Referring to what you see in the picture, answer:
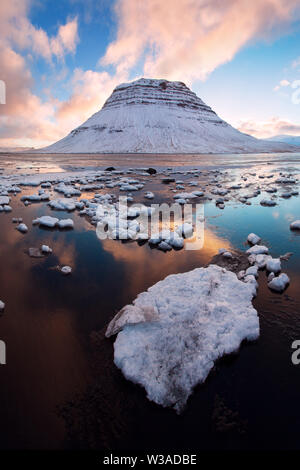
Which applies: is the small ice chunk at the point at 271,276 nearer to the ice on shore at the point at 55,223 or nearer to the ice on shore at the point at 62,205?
the ice on shore at the point at 55,223

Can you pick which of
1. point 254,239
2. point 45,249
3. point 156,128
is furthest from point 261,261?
point 156,128

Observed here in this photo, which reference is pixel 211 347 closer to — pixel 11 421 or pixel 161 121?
pixel 11 421

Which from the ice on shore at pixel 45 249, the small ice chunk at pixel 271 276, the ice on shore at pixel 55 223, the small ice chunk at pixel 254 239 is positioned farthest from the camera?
→ the ice on shore at pixel 55 223

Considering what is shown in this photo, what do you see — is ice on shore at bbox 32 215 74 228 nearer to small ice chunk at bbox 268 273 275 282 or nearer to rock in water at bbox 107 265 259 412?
rock in water at bbox 107 265 259 412

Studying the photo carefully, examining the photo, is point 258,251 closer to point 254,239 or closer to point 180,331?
point 254,239

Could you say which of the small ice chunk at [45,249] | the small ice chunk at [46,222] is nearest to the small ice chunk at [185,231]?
the small ice chunk at [45,249]

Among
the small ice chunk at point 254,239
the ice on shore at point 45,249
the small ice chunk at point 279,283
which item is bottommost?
the small ice chunk at point 279,283

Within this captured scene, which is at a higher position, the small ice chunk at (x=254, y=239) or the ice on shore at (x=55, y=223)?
the ice on shore at (x=55, y=223)
